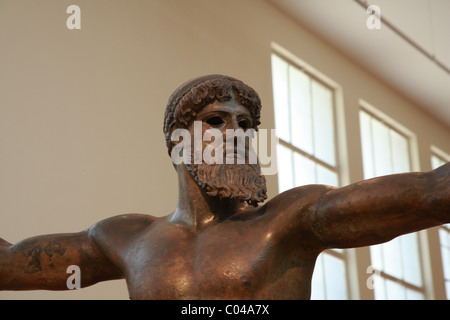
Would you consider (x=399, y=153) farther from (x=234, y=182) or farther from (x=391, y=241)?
(x=234, y=182)

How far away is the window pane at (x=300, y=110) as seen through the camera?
48.4 feet

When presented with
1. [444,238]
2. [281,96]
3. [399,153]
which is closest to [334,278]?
[281,96]

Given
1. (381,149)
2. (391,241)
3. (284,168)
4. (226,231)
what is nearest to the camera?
(226,231)

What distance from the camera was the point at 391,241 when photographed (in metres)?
16.1

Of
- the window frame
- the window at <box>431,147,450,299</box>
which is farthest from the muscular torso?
the window at <box>431,147,450,299</box>

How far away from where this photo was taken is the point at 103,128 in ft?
34.2

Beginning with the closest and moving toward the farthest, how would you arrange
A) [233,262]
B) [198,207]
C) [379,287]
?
[233,262] < [198,207] < [379,287]

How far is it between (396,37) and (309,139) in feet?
7.55

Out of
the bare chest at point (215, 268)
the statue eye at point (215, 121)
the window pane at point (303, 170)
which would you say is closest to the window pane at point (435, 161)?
the window pane at point (303, 170)

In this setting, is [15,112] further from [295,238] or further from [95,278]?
[295,238]

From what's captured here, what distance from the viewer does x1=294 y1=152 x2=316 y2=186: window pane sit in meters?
14.4

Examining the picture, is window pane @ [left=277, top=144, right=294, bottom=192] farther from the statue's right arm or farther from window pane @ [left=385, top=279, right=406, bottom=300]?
the statue's right arm

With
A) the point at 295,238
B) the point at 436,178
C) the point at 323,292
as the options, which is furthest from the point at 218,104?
the point at 323,292

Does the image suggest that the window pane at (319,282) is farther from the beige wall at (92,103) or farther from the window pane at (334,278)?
the beige wall at (92,103)
